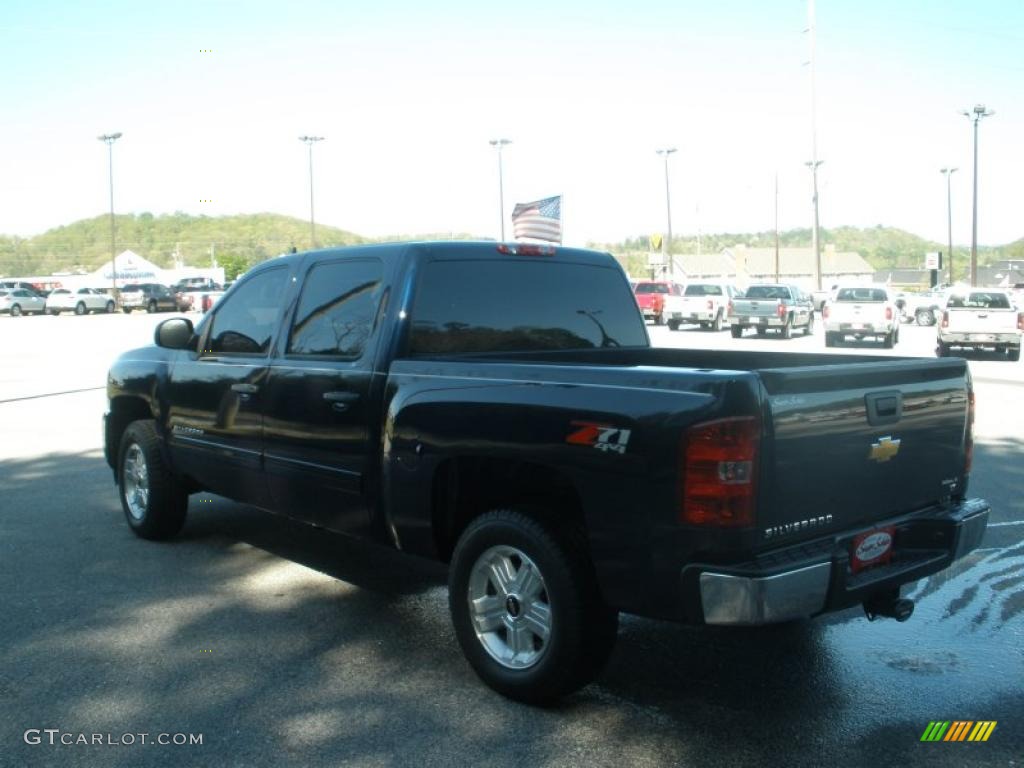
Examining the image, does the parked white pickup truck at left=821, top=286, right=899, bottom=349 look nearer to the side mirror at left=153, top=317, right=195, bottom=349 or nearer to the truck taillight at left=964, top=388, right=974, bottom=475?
the side mirror at left=153, top=317, right=195, bottom=349

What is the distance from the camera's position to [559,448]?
3908 mm

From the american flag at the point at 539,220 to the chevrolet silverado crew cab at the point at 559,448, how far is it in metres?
19.7

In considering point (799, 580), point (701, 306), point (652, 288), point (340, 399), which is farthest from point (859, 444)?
point (652, 288)

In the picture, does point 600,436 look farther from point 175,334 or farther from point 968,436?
point 175,334

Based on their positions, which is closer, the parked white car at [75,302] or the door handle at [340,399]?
the door handle at [340,399]

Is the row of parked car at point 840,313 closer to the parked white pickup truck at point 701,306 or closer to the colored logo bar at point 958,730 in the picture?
the parked white pickup truck at point 701,306

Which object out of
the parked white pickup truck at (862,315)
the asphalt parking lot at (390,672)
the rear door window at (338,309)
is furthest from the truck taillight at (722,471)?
the parked white pickup truck at (862,315)

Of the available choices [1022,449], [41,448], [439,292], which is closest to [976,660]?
[439,292]

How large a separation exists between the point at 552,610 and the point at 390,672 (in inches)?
38.4

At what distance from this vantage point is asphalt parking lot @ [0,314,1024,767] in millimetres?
3803

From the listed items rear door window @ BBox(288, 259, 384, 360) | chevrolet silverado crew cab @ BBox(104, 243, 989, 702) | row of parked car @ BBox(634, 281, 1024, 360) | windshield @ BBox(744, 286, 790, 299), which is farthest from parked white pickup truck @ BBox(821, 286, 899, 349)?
rear door window @ BBox(288, 259, 384, 360)

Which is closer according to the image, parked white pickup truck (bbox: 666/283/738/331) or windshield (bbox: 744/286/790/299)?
windshield (bbox: 744/286/790/299)

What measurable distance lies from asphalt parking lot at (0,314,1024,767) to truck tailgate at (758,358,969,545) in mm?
811

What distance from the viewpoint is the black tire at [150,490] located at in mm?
6684
